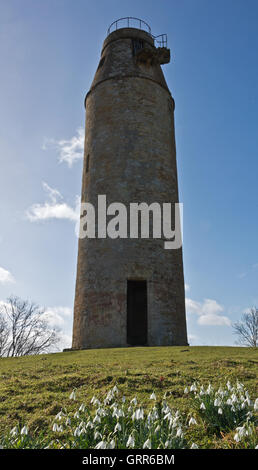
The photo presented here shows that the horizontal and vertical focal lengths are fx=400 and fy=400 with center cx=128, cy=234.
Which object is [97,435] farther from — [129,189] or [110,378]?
[129,189]

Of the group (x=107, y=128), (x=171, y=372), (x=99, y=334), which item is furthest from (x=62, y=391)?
(x=107, y=128)

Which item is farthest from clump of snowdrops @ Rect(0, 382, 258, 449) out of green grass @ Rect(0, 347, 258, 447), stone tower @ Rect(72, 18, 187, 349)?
stone tower @ Rect(72, 18, 187, 349)

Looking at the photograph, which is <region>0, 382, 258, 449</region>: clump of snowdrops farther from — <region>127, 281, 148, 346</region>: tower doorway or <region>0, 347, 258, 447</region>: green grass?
<region>127, 281, 148, 346</region>: tower doorway

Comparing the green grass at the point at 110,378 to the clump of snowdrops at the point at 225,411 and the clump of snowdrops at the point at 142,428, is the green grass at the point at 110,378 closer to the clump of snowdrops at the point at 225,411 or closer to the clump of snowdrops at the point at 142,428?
the clump of snowdrops at the point at 225,411

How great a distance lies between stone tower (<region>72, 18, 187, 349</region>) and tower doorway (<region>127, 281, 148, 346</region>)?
4 cm

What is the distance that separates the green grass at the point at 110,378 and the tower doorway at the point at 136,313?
5832 mm

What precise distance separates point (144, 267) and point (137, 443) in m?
11.9

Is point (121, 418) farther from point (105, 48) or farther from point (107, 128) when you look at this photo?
point (105, 48)

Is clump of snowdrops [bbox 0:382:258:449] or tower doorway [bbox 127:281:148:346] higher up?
tower doorway [bbox 127:281:148:346]

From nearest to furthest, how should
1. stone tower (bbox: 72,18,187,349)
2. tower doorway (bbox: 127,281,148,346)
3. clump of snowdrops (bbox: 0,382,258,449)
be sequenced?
clump of snowdrops (bbox: 0,382,258,449) < stone tower (bbox: 72,18,187,349) < tower doorway (bbox: 127,281,148,346)

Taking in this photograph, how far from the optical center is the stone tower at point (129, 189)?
15789mm
